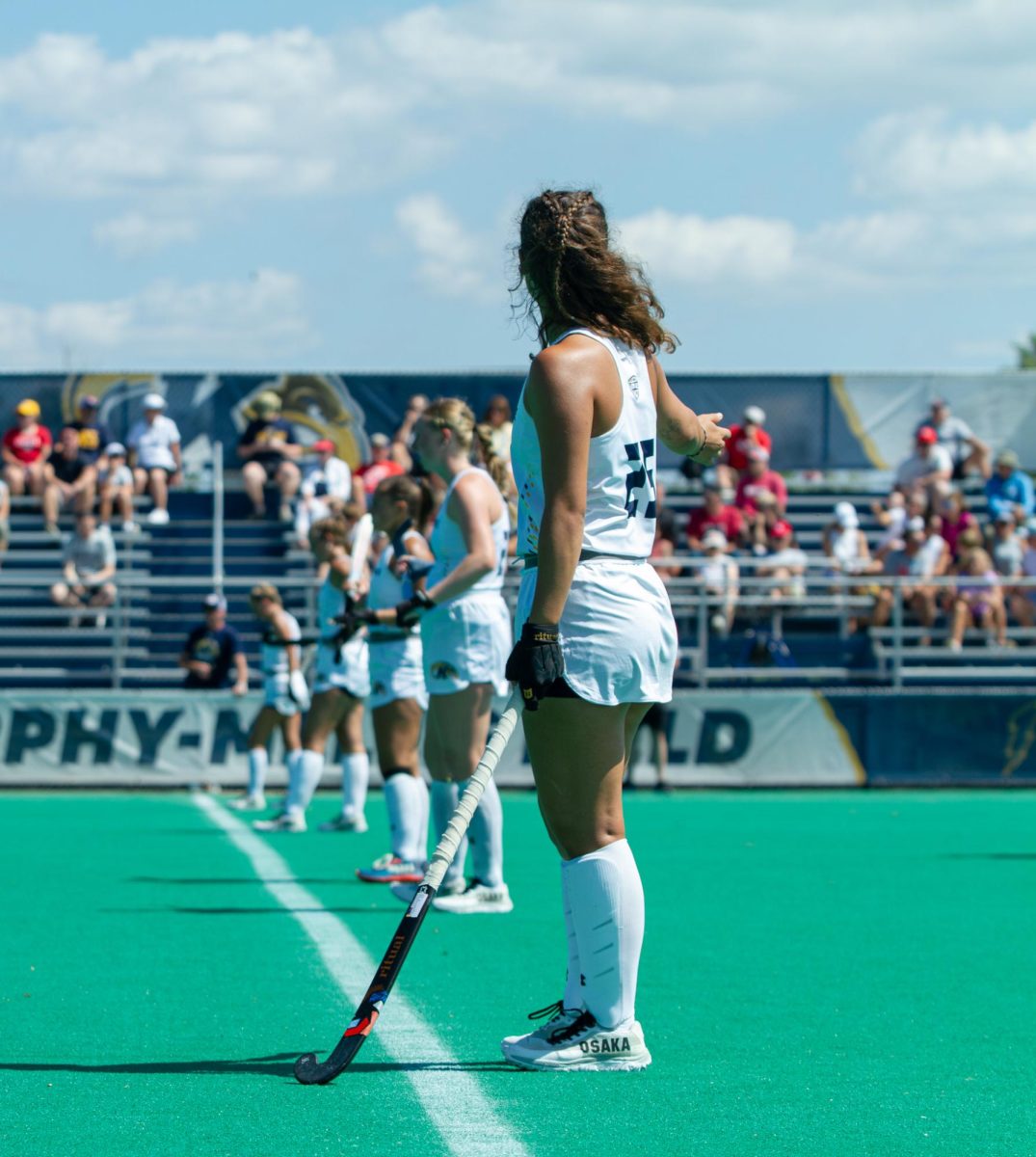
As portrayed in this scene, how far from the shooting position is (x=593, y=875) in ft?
16.1

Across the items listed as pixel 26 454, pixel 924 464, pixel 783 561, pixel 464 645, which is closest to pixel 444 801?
pixel 464 645

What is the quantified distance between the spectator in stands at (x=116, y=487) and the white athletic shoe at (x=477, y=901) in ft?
48.0

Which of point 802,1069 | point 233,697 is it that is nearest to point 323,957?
point 802,1069

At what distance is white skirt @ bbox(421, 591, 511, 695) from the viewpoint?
26.7 feet

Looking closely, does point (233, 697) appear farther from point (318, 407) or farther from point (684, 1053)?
point (684, 1053)

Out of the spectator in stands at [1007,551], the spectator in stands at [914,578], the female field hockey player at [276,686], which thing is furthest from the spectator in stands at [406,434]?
the female field hockey player at [276,686]

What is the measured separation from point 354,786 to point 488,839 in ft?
15.3

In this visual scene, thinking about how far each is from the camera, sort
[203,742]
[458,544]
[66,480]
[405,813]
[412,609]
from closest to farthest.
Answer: [458,544] < [412,609] < [405,813] < [203,742] < [66,480]

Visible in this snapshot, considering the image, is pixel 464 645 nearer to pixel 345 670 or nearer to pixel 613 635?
pixel 613 635

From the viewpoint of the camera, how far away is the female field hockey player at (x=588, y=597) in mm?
4773

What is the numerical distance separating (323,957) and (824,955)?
77.1 inches

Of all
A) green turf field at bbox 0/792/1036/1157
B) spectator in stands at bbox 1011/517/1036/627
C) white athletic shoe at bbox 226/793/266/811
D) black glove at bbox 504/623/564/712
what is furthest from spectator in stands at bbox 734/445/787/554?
black glove at bbox 504/623/564/712

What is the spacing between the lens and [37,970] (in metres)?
6.75

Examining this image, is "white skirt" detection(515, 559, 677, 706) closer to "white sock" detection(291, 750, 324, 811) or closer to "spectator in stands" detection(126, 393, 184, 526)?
"white sock" detection(291, 750, 324, 811)
